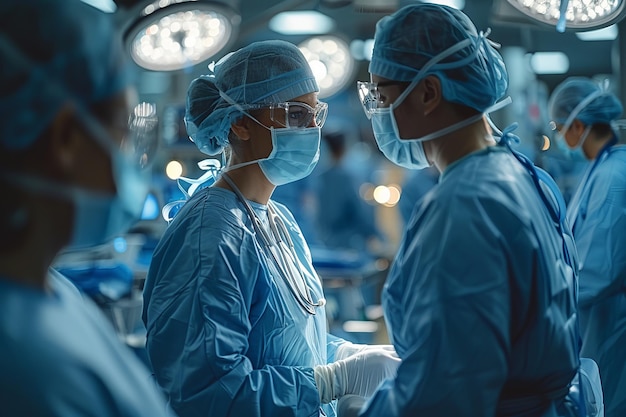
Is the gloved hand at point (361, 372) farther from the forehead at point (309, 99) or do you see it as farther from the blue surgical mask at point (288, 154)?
the forehead at point (309, 99)

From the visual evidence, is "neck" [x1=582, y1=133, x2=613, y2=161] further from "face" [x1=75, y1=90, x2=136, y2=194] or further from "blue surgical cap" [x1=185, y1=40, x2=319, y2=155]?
"face" [x1=75, y1=90, x2=136, y2=194]

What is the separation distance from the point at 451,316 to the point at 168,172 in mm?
3944

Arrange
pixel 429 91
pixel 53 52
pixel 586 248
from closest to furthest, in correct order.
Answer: pixel 53 52
pixel 429 91
pixel 586 248

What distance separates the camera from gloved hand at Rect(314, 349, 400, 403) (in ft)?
6.06

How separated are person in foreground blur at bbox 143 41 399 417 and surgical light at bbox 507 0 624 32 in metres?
0.63

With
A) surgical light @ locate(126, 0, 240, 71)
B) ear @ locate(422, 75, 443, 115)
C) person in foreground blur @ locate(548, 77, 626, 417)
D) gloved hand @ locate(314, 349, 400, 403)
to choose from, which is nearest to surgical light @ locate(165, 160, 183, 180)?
surgical light @ locate(126, 0, 240, 71)

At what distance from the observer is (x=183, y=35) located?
113 inches

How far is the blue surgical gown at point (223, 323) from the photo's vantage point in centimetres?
170

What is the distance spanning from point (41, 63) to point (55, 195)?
0.56ft

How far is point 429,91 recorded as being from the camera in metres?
1.64

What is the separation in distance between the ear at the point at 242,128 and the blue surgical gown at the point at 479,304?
637 mm

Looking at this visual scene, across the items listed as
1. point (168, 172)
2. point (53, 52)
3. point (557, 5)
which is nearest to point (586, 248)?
point (557, 5)

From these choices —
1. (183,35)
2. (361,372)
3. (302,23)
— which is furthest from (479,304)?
(302,23)

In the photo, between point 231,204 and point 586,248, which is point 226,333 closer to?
point 231,204
